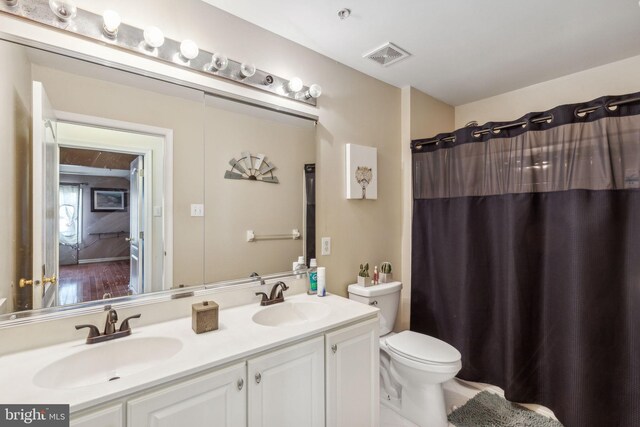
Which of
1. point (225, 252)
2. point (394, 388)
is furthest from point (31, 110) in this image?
point (394, 388)

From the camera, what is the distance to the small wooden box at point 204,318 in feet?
4.23

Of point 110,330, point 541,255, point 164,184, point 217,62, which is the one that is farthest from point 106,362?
point 541,255

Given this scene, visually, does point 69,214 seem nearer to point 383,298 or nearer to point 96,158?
point 96,158

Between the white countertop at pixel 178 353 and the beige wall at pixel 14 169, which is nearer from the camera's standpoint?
A: the white countertop at pixel 178 353

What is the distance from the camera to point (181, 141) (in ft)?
5.08

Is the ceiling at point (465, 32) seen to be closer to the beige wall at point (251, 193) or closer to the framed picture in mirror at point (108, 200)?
the beige wall at point (251, 193)

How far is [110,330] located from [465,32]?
240 centimetres

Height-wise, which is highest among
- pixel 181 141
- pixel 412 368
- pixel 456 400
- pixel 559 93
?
pixel 559 93

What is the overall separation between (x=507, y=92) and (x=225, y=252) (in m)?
2.71

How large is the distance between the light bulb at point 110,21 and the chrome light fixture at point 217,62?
40 cm

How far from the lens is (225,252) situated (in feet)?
5.49

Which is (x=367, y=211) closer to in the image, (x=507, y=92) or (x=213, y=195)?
(x=213, y=195)

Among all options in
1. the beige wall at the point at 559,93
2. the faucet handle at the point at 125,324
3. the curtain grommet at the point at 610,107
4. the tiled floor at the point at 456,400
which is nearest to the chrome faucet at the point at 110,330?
the faucet handle at the point at 125,324

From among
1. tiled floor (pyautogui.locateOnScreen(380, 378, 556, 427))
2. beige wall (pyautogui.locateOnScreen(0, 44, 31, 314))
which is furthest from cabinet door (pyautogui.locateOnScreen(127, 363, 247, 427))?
tiled floor (pyautogui.locateOnScreen(380, 378, 556, 427))
